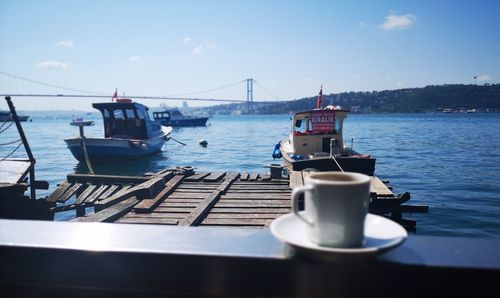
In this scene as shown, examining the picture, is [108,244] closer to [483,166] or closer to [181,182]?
[181,182]

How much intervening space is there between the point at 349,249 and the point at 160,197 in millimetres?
6320

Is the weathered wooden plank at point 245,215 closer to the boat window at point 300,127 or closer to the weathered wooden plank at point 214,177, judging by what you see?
the weathered wooden plank at point 214,177

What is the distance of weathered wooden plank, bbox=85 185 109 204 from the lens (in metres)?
8.64

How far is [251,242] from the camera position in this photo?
118 centimetres

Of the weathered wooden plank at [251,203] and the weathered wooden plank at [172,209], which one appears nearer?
the weathered wooden plank at [172,209]

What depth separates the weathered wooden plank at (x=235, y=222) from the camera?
550 cm

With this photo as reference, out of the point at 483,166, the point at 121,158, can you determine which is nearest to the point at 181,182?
the point at 121,158

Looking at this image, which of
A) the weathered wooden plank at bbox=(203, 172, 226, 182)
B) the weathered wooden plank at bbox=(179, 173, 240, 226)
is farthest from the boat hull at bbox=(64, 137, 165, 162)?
the weathered wooden plank at bbox=(179, 173, 240, 226)

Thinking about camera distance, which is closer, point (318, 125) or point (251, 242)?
point (251, 242)

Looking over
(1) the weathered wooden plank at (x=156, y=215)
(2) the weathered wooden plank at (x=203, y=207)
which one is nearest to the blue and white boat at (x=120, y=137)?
(2) the weathered wooden plank at (x=203, y=207)

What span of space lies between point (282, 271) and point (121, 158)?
2045 cm

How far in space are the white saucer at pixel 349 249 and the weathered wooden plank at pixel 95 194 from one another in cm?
853

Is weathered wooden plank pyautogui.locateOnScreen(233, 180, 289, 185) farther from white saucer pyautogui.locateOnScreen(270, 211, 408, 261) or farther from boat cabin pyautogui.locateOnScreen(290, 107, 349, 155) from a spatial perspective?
white saucer pyautogui.locateOnScreen(270, 211, 408, 261)

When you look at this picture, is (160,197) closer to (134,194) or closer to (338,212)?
(134,194)
